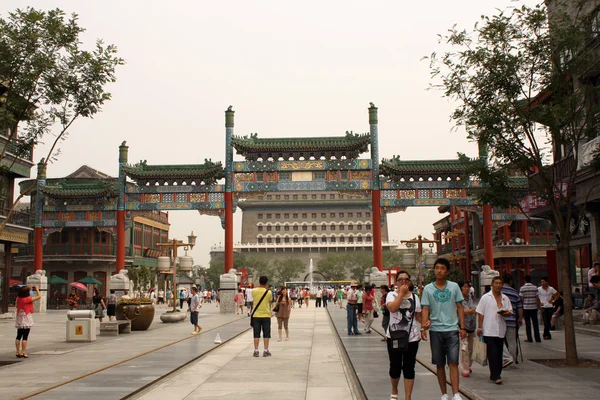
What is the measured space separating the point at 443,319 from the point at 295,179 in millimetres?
31788

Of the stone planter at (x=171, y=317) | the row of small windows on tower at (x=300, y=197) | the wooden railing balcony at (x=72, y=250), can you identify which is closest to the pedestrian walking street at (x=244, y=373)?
the stone planter at (x=171, y=317)

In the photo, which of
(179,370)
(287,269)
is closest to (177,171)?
(179,370)

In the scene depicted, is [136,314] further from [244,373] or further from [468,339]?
[468,339]

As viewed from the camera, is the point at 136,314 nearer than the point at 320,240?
Yes

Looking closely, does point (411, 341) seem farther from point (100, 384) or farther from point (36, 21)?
point (36, 21)

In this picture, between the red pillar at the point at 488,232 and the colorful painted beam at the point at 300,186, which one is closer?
the red pillar at the point at 488,232

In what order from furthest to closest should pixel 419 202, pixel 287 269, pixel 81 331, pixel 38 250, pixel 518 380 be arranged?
1. pixel 287 269
2. pixel 38 250
3. pixel 419 202
4. pixel 81 331
5. pixel 518 380

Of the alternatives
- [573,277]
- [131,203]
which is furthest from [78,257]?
[573,277]

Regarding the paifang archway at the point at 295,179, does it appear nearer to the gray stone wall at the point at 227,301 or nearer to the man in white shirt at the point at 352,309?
the gray stone wall at the point at 227,301

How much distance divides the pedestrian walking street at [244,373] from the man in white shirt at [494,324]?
31 cm

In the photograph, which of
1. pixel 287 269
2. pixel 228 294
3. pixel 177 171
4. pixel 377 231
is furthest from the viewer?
pixel 287 269

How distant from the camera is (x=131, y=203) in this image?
4053 centimetres

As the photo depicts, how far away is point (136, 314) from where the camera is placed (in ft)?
72.2

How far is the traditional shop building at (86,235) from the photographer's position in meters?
41.9
